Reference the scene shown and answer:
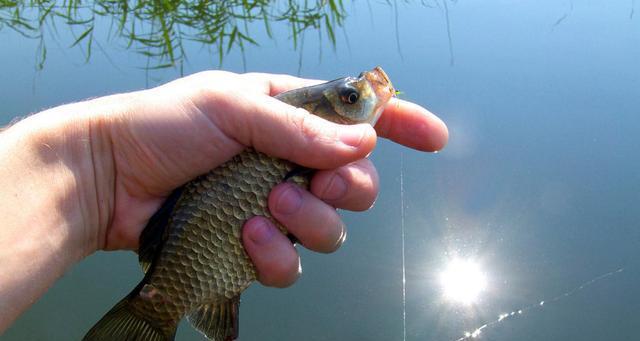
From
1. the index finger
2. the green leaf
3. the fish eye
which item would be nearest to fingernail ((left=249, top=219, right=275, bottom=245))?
the fish eye

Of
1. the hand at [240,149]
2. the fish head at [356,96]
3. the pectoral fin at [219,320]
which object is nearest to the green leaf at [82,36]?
the hand at [240,149]

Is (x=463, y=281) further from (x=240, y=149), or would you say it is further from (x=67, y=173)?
(x=67, y=173)

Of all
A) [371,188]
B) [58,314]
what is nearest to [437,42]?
[371,188]

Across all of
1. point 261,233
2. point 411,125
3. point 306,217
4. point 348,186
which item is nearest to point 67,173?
point 261,233

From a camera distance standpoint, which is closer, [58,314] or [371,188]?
[371,188]

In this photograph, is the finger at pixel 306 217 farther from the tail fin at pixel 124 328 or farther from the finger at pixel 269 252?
the tail fin at pixel 124 328

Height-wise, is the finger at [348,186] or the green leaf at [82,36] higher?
the finger at [348,186]

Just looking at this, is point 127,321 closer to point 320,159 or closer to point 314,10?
point 320,159
